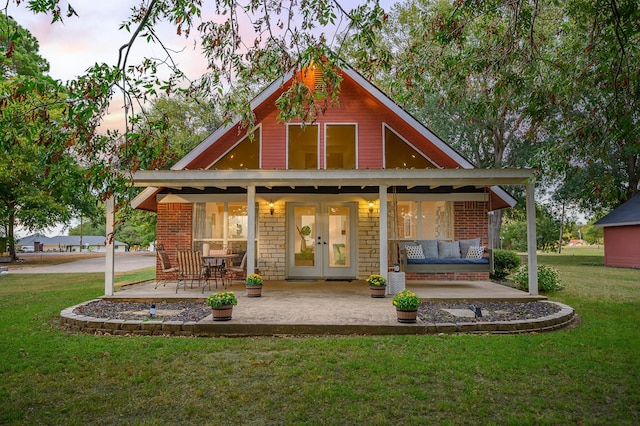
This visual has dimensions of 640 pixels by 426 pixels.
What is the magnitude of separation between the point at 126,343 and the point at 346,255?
6.98 meters

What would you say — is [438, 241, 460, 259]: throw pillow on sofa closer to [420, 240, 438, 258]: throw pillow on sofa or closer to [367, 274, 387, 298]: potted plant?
[420, 240, 438, 258]: throw pillow on sofa

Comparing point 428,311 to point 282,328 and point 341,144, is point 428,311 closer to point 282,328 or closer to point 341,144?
point 282,328

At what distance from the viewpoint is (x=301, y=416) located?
3.50 metres

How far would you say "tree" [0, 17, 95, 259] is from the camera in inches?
131

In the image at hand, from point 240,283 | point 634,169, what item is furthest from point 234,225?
point 634,169

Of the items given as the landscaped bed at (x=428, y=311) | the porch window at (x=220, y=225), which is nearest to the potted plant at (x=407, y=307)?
the landscaped bed at (x=428, y=311)

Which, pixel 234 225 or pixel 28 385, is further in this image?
pixel 234 225

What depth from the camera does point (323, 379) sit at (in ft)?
14.1

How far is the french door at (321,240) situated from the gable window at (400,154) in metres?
1.54

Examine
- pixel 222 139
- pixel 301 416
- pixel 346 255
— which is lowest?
pixel 301 416

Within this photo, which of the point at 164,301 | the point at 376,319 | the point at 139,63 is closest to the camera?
the point at 139,63

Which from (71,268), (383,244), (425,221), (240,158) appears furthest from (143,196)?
(71,268)

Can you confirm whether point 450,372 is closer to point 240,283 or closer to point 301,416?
point 301,416

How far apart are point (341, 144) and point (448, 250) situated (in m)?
3.69
